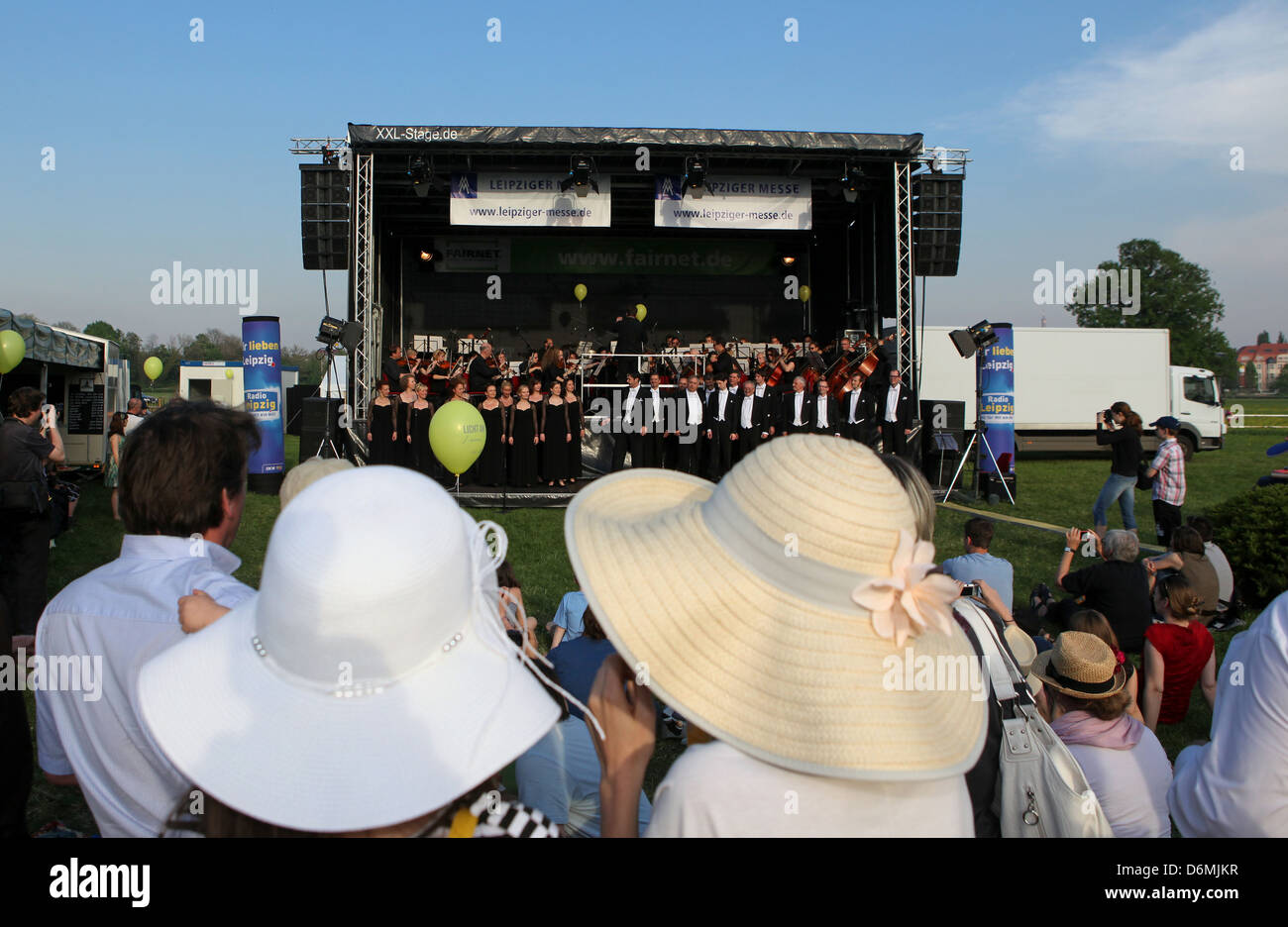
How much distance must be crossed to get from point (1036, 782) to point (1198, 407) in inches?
886

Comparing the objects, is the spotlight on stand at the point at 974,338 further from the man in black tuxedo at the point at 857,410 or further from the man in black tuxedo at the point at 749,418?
the man in black tuxedo at the point at 749,418

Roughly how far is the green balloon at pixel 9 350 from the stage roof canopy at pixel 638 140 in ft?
16.0

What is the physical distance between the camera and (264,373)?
12.0 m

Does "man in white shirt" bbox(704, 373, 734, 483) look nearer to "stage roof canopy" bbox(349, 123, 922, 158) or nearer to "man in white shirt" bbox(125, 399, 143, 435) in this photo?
"stage roof canopy" bbox(349, 123, 922, 158)

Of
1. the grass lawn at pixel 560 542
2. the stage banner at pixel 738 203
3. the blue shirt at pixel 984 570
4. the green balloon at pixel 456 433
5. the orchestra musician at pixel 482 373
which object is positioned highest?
the stage banner at pixel 738 203

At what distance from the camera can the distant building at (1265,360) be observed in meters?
85.3

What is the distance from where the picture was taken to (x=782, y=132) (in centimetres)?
1212

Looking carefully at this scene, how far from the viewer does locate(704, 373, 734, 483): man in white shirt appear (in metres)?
13.0

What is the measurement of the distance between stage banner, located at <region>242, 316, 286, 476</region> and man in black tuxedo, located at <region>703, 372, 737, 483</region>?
21.1 feet

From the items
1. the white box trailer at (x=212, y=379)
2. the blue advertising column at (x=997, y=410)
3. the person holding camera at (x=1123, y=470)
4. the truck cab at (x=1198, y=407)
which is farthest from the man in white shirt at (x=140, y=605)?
the white box trailer at (x=212, y=379)

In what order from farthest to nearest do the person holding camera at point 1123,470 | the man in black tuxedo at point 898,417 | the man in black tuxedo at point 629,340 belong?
the man in black tuxedo at point 629,340
the man in black tuxedo at point 898,417
the person holding camera at point 1123,470

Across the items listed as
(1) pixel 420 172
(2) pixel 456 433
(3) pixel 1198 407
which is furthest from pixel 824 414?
(3) pixel 1198 407

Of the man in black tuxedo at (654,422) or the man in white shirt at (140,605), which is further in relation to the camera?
the man in black tuxedo at (654,422)

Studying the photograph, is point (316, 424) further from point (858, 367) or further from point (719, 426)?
point (858, 367)
